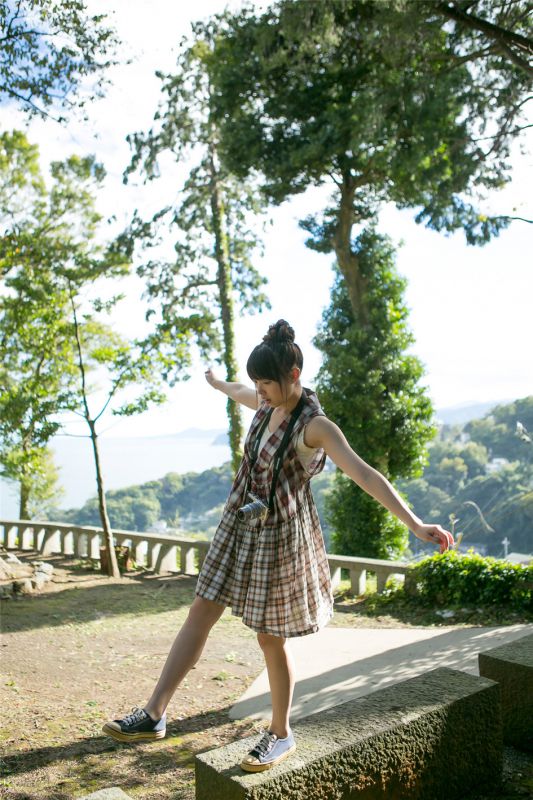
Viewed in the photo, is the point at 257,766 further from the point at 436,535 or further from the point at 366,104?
the point at 366,104

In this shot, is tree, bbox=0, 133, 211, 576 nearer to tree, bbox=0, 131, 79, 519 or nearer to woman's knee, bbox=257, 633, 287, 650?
tree, bbox=0, 131, 79, 519

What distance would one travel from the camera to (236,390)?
3.10m

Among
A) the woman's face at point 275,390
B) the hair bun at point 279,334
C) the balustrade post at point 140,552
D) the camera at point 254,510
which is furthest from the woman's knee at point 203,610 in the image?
the balustrade post at point 140,552

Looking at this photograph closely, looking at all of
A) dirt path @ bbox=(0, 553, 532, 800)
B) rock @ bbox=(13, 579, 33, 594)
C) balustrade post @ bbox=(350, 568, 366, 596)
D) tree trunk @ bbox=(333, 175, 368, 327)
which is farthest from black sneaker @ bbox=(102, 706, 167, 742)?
tree trunk @ bbox=(333, 175, 368, 327)

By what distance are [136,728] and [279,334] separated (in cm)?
147

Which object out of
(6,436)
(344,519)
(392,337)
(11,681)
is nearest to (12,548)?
(6,436)

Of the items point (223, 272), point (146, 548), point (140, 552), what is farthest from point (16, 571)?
point (223, 272)

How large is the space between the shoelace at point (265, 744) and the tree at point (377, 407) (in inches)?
404

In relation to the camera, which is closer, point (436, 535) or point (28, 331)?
point (436, 535)

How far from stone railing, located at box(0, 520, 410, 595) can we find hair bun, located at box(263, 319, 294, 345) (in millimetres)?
5504

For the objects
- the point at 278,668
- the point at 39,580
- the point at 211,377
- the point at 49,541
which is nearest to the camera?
the point at 278,668

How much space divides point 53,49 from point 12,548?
10.6m

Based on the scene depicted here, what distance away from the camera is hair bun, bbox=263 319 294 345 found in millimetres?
2506

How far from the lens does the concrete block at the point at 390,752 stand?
212 centimetres
